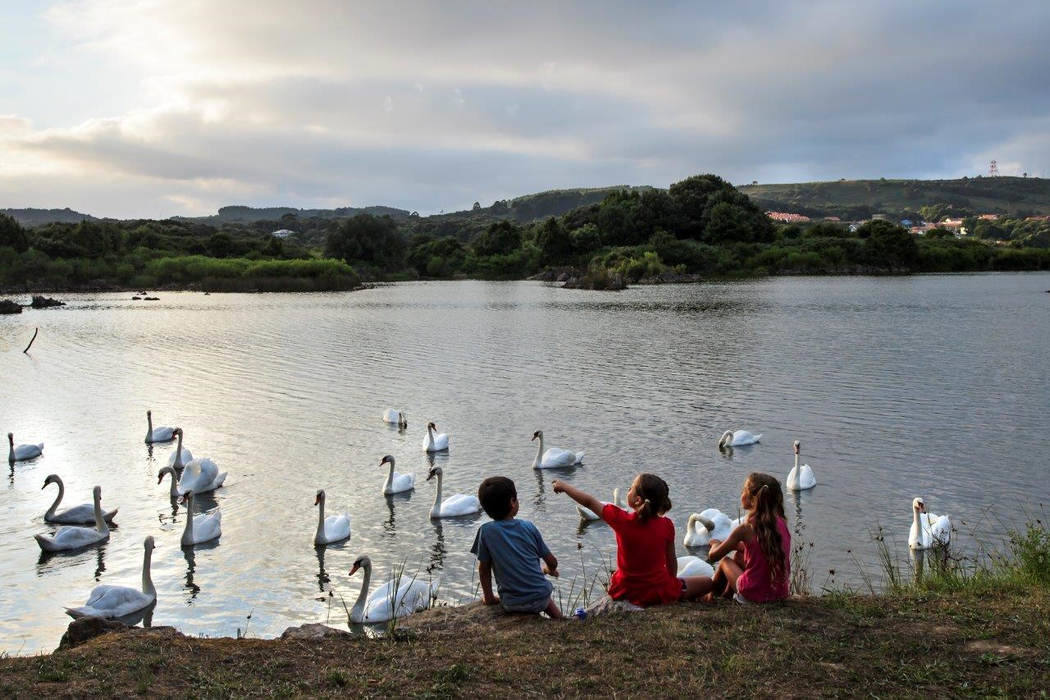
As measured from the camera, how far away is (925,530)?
33.9 feet

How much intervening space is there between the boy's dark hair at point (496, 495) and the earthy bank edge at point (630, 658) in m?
0.86

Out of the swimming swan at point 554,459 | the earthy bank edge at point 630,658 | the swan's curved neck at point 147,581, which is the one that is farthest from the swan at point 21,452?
the earthy bank edge at point 630,658

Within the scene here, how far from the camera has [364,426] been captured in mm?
18906

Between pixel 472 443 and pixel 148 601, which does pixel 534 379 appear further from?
pixel 148 601

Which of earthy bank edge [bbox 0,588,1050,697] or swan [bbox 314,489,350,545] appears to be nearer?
earthy bank edge [bbox 0,588,1050,697]

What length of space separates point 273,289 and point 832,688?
8563 centimetres

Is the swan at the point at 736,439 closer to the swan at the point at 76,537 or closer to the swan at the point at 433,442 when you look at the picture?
the swan at the point at 433,442

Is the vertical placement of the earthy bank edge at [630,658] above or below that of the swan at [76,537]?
above

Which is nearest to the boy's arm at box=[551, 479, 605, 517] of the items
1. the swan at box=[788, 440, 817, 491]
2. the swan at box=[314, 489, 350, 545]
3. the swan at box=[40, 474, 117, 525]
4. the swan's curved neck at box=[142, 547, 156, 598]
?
the swan's curved neck at box=[142, 547, 156, 598]

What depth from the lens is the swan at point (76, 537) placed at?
1089 cm

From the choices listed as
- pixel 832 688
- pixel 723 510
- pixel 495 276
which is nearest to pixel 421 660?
pixel 832 688

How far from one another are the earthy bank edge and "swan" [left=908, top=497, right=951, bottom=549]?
3.55 m

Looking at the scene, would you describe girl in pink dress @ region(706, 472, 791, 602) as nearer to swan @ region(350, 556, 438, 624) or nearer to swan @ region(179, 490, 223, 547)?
swan @ region(350, 556, 438, 624)

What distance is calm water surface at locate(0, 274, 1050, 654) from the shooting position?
10.3m
